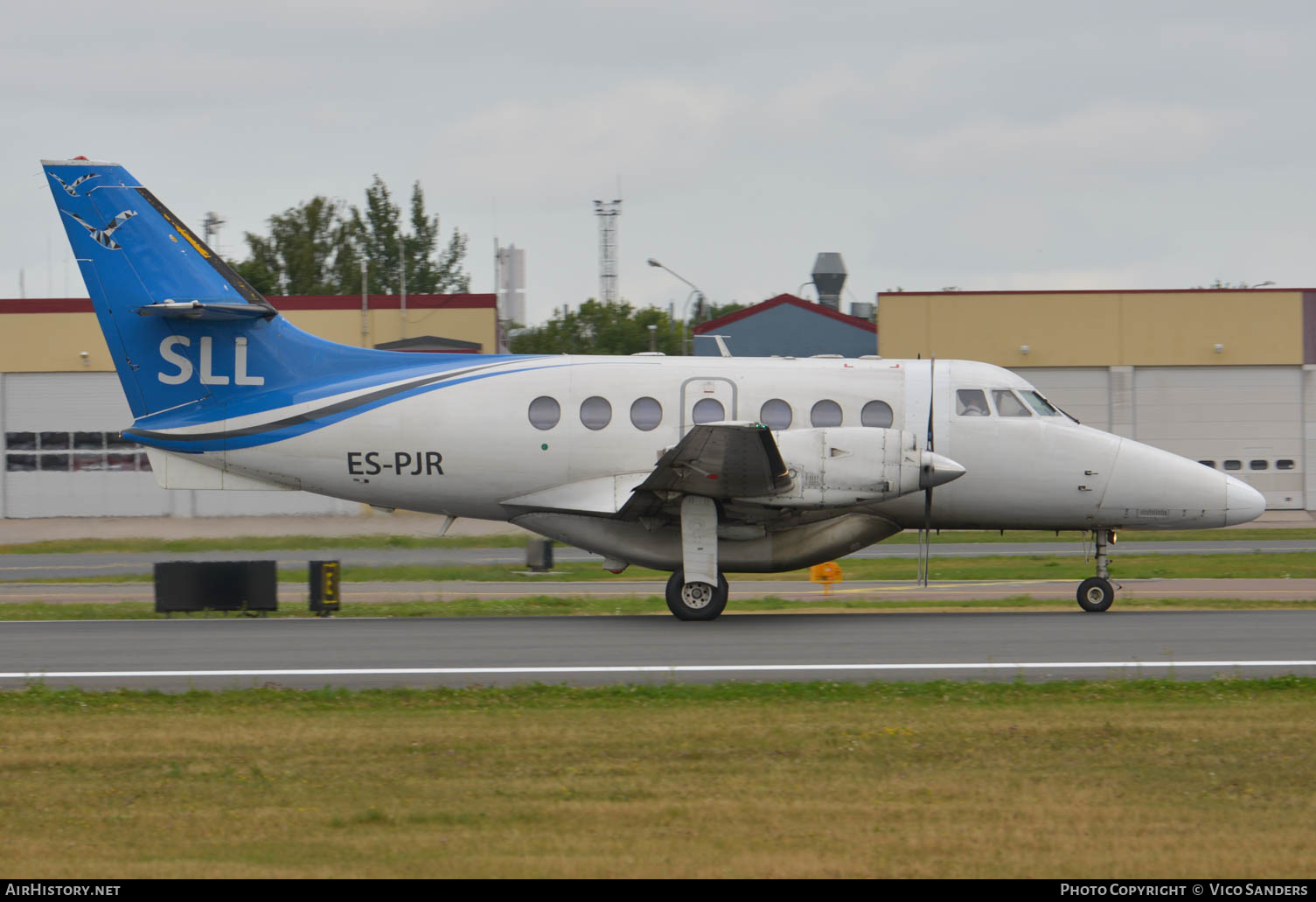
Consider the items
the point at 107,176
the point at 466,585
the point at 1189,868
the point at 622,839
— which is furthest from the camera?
the point at 466,585

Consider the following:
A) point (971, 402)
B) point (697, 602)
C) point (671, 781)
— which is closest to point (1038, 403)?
point (971, 402)

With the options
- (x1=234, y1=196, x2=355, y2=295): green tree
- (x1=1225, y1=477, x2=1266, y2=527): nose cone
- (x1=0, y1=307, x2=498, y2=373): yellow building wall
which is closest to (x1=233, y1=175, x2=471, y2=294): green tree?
(x1=234, y1=196, x2=355, y2=295): green tree

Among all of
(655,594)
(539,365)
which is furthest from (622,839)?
(655,594)

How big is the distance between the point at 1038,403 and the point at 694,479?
536 centimetres

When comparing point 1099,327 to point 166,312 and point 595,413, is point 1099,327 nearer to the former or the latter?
point 595,413

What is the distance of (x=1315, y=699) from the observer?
11508mm

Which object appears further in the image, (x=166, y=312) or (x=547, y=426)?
(x=547, y=426)

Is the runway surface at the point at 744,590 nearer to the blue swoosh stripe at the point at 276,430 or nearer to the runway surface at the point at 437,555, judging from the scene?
the runway surface at the point at 437,555

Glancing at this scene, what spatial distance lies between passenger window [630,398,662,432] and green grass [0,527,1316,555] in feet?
61.0

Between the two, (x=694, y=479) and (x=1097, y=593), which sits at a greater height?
(x=694, y=479)

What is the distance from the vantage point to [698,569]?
55.9ft

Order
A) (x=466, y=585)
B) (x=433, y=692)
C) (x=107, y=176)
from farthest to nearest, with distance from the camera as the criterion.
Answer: (x=466, y=585), (x=107, y=176), (x=433, y=692)
